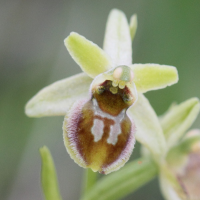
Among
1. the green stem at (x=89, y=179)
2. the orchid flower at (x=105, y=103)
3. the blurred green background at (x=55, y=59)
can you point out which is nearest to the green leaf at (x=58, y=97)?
the orchid flower at (x=105, y=103)

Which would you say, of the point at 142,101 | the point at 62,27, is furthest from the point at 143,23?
the point at 142,101

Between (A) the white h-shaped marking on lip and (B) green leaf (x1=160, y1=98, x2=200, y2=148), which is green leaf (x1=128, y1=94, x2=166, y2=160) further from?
(B) green leaf (x1=160, y1=98, x2=200, y2=148)

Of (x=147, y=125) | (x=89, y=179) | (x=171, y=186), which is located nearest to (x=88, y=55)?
(x=147, y=125)

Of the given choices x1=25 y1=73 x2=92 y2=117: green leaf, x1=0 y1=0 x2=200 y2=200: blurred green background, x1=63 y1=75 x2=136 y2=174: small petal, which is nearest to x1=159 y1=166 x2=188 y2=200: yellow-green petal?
x1=63 y1=75 x2=136 y2=174: small petal

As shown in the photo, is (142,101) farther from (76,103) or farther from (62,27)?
(62,27)

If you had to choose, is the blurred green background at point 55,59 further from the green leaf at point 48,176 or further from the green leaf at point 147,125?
the green leaf at point 147,125
